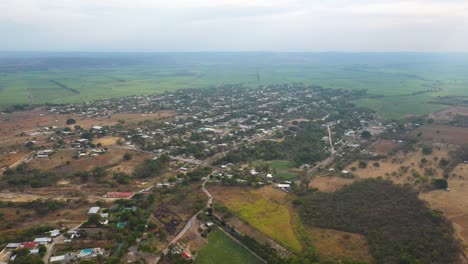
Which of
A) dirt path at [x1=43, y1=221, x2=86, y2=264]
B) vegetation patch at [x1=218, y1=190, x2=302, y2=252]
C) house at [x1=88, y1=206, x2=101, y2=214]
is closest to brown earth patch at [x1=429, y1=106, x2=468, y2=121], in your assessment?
vegetation patch at [x1=218, y1=190, x2=302, y2=252]

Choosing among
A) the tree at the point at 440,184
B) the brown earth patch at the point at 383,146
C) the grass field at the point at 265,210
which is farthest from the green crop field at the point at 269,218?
the brown earth patch at the point at 383,146

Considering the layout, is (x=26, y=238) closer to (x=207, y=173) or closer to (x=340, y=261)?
(x=207, y=173)

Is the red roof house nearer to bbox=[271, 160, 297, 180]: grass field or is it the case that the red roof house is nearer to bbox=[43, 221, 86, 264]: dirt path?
bbox=[43, 221, 86, 264]: dirt path

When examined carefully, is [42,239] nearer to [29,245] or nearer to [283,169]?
[29,245]

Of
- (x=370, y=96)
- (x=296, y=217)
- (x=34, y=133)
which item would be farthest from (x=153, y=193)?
(x=370, y=96)

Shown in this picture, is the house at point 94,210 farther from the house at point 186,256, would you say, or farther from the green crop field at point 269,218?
the green crop field at point 269,218

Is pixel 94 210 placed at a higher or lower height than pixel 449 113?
higher

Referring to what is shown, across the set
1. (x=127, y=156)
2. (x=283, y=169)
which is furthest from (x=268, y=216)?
(x=127, y=156)
